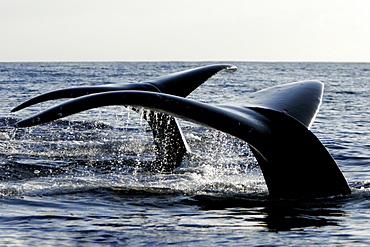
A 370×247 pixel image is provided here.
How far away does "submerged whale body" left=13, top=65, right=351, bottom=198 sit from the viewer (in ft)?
13.8

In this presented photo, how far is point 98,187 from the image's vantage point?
7000 millimetres

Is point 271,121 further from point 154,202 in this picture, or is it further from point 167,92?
point 167,92

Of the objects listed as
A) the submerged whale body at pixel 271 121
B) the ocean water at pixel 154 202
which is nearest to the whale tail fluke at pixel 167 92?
the submerged whale body at pixel 271 121

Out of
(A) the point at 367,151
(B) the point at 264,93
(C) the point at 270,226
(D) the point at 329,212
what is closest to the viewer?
(C) the point at 270,226

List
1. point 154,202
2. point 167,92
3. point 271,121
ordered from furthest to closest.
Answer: point 167,92
point 154,202
point 271,121

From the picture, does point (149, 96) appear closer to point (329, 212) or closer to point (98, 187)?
point (329, 212)

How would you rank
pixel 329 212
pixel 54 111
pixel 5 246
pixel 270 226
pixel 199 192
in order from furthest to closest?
pixel 199 192
pixel 329 212
pixel 270 226
pixel 5 246
pixel 54 111

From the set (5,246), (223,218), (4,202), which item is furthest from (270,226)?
(4,202)

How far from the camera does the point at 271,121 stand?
5.05 m

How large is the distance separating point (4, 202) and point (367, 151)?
25.6ft

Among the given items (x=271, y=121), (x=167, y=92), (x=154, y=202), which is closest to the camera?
(x=271, y=121)

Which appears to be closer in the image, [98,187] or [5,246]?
[5,246]

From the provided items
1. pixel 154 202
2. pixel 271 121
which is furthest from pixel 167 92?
pixel 271 121

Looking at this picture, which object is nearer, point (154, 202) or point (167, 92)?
point (154, 202)
